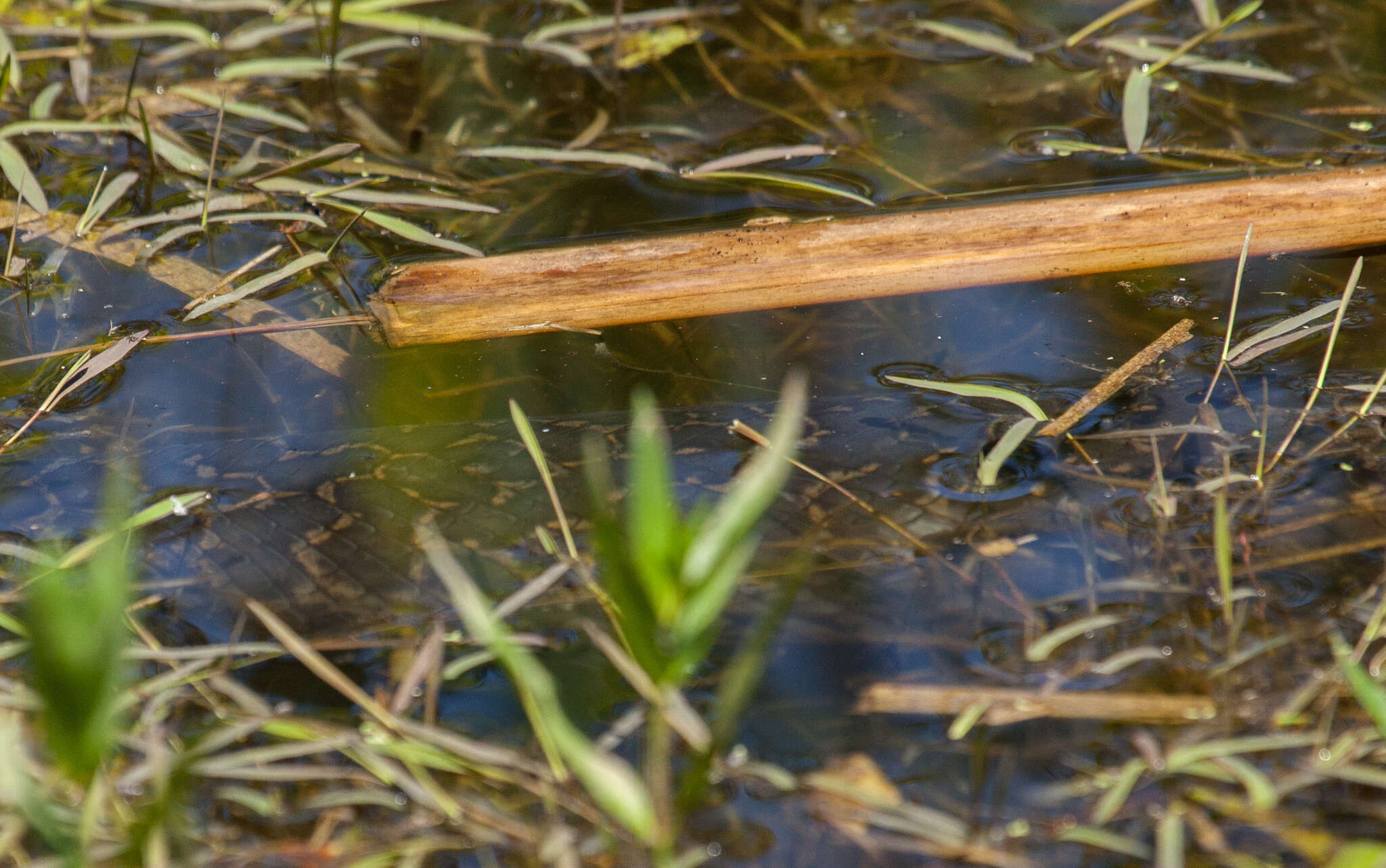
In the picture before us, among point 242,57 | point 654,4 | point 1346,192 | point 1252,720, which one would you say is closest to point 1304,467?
point 1252,720

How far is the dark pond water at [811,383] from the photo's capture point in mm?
1495

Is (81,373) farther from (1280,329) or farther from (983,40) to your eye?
(983,40)

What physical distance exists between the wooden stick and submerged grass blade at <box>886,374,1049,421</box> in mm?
257

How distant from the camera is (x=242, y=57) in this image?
325 centimetres

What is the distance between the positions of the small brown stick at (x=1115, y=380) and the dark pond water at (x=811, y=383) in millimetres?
30

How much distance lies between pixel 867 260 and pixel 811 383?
324mm

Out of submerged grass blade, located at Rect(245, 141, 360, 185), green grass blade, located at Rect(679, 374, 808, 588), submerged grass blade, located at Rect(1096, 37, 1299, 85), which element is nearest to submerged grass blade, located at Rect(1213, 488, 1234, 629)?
green grass blade, located at Rect(679, 374, 808, 588)

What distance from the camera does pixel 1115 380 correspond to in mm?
2016

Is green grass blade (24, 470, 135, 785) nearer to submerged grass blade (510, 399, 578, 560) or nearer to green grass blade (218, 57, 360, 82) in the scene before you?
submerged grass blade (510, 399, 578, 560)

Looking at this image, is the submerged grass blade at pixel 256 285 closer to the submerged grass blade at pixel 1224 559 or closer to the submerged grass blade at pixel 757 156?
the submerged grass blade at pixel 757 156

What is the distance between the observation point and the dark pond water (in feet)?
4.91

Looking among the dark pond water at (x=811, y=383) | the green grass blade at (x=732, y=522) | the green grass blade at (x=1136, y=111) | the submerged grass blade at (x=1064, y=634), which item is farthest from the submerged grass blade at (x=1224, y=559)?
the green grass blade at (x=1136, y=111)

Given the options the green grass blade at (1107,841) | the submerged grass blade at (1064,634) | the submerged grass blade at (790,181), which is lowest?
the green grass blade at (1107,841)

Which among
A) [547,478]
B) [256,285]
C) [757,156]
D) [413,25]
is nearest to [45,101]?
[413,25]
